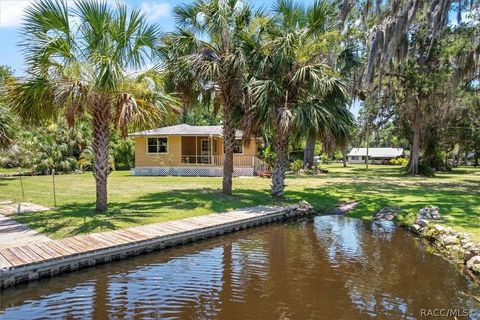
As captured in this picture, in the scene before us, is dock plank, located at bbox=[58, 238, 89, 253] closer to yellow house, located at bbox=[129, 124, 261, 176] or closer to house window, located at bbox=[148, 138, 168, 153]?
yellow house, located at bbox=[129, 124, 261, 176]

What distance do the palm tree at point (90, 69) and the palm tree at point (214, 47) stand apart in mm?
3049

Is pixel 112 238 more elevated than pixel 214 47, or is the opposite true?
pixel 214 47

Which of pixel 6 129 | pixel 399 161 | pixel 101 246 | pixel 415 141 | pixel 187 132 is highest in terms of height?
pixel 187 132

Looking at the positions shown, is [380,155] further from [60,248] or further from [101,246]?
[60,248]

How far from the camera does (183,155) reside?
24.9 metres

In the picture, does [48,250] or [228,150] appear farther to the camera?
[228,150]

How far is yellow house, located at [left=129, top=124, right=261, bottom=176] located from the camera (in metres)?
23.8

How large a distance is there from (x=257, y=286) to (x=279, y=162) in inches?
312

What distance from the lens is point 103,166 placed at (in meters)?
9.59

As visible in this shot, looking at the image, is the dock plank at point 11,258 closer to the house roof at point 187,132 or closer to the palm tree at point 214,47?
the palm tree at point 214,47

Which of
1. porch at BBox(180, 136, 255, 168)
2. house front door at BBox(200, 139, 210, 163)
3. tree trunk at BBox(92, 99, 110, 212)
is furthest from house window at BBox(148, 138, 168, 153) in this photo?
tree trunk at BBox(92, 99, 110, 212)

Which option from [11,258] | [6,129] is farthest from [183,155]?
[11,258]

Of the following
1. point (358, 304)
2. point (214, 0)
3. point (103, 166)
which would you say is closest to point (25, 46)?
point (103, 166)

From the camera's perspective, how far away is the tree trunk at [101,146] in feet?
30.3
